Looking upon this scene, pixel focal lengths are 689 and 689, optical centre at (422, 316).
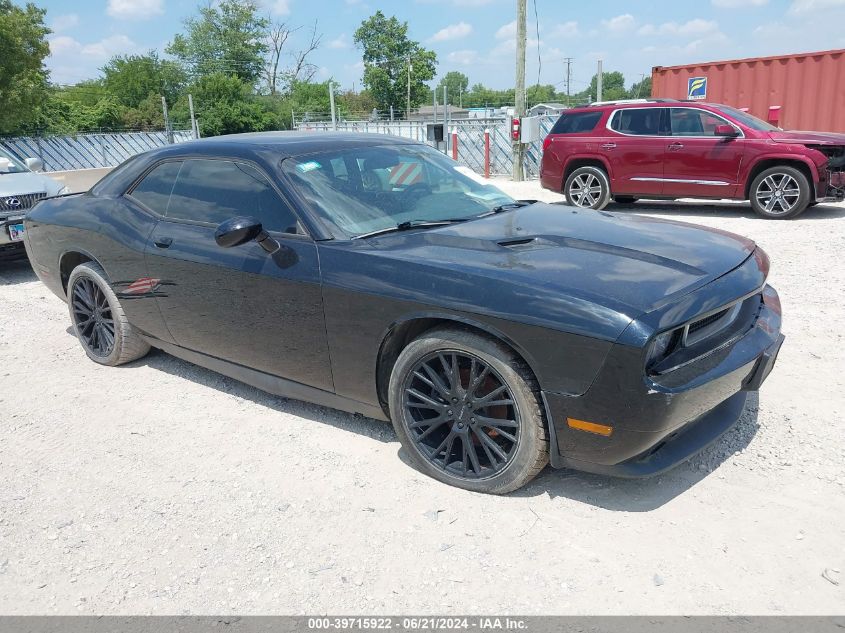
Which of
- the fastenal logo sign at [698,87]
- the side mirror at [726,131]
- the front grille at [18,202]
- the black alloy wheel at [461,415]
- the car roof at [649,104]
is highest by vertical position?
the fastenal logo sign at [698,87]

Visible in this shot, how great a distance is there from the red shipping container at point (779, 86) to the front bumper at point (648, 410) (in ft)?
42.6

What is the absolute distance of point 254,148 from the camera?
375 centimetres

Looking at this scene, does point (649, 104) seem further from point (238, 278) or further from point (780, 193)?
point (238, 278)

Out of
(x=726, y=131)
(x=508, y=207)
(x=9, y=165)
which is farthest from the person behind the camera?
(x=726, y=131)

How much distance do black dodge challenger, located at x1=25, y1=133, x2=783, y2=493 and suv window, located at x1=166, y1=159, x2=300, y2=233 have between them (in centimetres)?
1

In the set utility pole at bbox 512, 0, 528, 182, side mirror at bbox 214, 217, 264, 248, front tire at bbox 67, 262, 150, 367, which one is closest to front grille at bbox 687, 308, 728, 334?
side mirror at bbox 214, 217, 264, 248

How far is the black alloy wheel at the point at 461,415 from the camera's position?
286 centimetres

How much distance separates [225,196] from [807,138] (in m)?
8.91

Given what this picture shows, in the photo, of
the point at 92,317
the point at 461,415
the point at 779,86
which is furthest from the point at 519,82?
the point at 461,415

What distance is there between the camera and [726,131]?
10086mm

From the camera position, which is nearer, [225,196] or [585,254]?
[585,254]

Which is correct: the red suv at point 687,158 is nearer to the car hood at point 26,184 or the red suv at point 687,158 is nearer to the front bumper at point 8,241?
the car hood at point 26,184

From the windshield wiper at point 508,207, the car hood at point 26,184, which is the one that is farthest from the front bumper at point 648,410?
the car hood at point 26,184
